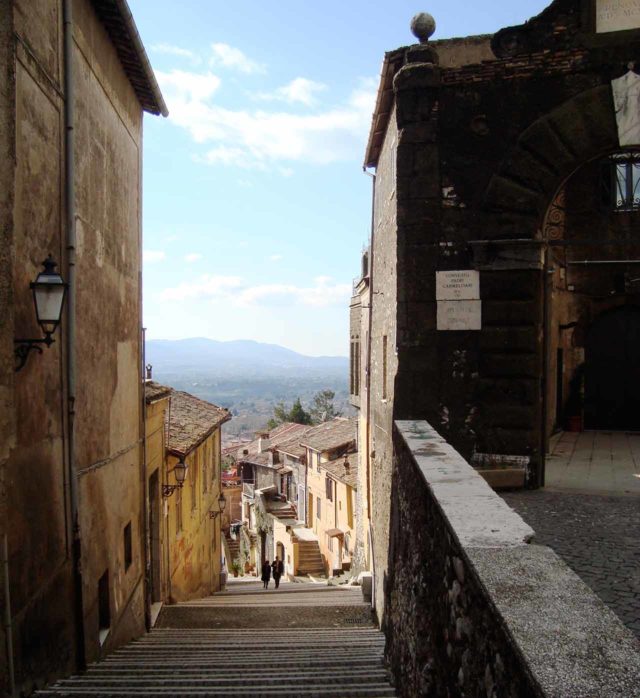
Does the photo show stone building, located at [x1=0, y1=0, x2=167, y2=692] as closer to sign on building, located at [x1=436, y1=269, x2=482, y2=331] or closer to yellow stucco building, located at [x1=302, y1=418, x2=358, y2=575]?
sign on building, located at [x1=436, y1=269, x2=482, y2=331]

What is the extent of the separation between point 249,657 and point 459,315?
4885 millimetres

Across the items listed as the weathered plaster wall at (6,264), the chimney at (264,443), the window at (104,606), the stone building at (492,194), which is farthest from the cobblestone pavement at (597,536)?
the chimney at (264,443)

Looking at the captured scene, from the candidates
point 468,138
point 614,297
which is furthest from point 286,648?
point 614,297

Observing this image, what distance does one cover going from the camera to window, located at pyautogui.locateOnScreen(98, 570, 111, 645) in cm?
800

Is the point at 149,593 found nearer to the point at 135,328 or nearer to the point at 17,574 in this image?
the point at 135,328

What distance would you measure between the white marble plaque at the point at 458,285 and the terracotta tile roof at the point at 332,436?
28.1m

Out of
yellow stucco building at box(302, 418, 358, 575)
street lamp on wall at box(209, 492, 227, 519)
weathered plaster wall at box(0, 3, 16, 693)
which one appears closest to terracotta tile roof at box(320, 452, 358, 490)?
yellow stucco building at box(302, 418, 358, 575)

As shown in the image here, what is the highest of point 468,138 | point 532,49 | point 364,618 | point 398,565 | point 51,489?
point 532,49

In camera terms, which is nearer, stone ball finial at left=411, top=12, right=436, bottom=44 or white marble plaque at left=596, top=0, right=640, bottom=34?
white marble plaque at left=596, top=0, right=640, bottom=34

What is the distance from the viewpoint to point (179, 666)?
6.71m

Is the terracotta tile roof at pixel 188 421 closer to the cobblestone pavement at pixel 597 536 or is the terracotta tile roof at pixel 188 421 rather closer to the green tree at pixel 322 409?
the cobblestone pavement at pixel 597 536

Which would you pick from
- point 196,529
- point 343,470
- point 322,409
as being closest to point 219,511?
point 196,529

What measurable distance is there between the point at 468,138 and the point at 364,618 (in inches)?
324

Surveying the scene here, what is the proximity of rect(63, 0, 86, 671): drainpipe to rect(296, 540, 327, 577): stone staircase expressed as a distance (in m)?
30.0
